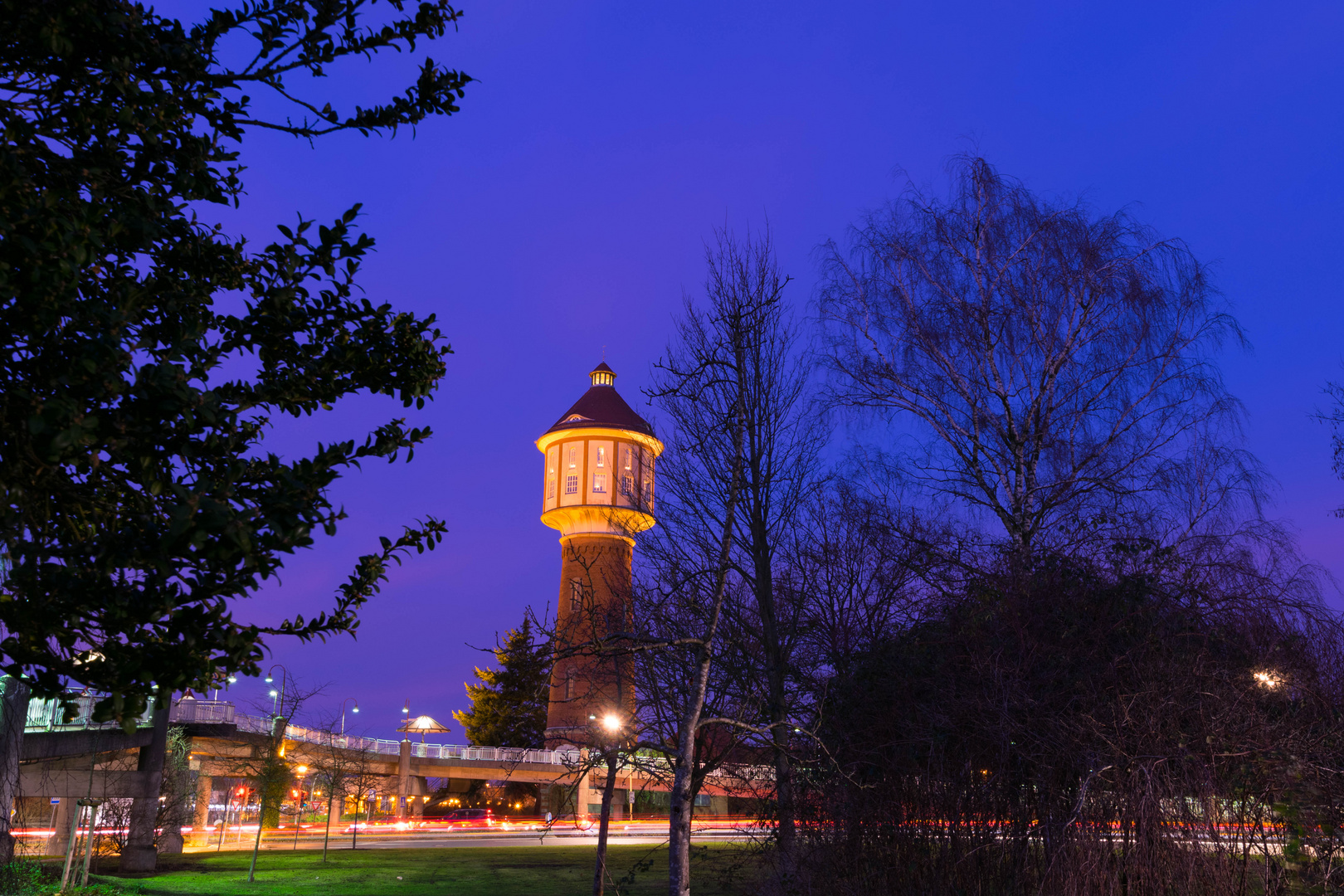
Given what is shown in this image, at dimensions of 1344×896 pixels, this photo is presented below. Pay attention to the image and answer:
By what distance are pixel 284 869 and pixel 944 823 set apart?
2364 centimetres

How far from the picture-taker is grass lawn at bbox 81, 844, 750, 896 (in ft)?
68.8

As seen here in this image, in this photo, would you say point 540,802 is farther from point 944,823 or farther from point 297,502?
point 297,502

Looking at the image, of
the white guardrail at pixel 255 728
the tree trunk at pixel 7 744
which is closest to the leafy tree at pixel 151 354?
the white guardrail at pixel 255 728

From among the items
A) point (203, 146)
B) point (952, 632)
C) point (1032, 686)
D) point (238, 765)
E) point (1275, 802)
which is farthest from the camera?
point (238, 765)

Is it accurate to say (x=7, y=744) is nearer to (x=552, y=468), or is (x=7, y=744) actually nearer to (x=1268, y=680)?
(x=1268, y=680)

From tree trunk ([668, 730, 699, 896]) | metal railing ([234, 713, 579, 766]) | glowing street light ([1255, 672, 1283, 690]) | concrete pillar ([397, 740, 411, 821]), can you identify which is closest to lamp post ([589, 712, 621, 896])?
tree trunk ([668, 730, 699, 896])

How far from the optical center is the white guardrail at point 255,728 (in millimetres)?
24500

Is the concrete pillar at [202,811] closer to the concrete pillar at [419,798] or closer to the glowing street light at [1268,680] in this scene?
the concrete pillar at [419,798]

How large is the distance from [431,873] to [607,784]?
9424 mm

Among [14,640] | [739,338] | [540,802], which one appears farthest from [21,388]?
[540,802]

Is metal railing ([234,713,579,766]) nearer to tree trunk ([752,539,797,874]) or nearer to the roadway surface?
the roadway surface

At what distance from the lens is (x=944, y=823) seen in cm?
966

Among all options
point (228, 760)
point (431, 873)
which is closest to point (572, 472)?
point (228, 760)

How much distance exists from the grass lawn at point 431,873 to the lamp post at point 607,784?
1.50 feet
